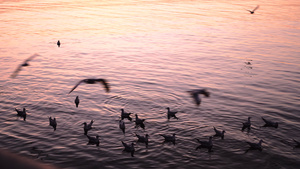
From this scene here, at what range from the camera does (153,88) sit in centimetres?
2553

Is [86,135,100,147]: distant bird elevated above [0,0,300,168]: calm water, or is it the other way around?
[0,0,300,168]: calm water

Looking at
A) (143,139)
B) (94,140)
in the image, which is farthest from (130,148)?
(94,140)

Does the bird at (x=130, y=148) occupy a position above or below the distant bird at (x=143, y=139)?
below

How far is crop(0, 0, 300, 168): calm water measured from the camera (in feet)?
50.2

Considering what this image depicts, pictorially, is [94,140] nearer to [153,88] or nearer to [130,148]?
[130,148]

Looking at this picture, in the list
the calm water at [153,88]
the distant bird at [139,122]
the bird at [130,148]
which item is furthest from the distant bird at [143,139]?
the distant bird at [139,122]

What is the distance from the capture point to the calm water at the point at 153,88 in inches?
603

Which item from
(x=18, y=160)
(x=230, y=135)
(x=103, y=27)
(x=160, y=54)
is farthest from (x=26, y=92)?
(x=103, y=27)

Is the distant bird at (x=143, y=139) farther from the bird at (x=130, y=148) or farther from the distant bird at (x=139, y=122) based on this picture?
the distant bird at (x=139, y=122)

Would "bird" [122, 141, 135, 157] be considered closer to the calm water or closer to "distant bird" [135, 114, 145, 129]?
the calm water

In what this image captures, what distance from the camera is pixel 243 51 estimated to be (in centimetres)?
3862

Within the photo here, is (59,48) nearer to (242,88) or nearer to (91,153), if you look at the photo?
(242,88)

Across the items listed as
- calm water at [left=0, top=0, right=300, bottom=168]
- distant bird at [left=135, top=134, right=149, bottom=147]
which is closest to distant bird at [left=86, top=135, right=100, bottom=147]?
calm water at [left=0, top=0, right=300, bottom=168]

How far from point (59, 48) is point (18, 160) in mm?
35823
